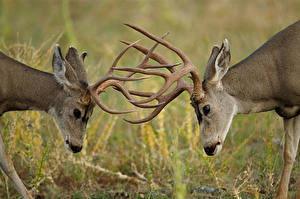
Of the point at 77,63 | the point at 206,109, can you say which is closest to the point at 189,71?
the point at 206,109

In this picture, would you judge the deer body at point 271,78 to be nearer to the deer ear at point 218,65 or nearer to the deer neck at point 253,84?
the deer neck at point 253,84

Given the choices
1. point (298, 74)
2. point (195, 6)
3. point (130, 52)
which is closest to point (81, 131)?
point (298, 74)

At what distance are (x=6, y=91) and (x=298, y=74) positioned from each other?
3.32m

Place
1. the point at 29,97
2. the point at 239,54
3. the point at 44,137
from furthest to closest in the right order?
the point at 239,54 → the point at 44,137 → the point at 29,97

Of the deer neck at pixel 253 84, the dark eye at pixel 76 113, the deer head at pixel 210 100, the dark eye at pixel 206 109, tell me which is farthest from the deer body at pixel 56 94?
the deer neck at pixel 253 84

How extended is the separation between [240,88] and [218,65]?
1.58ft

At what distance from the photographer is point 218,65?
5.96 metres

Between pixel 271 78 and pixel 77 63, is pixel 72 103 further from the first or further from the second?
pixel 271 78

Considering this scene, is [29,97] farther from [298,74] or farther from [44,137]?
[298,74]

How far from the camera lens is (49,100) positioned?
634 cm

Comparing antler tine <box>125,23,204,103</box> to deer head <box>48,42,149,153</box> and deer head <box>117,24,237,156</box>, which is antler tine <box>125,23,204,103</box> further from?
deer head <box>48,42,149,153</box>

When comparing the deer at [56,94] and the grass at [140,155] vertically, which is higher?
the deer at [56,94]

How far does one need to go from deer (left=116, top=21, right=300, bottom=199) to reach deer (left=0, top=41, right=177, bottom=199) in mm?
555

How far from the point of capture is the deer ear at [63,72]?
19.5ft
